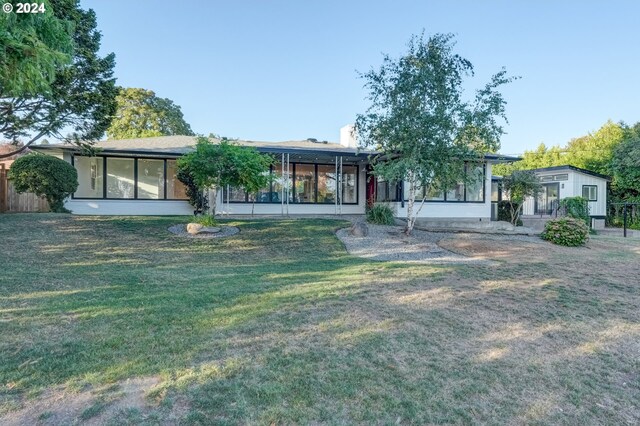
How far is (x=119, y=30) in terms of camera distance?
1341 cm

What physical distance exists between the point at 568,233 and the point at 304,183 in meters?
10.2

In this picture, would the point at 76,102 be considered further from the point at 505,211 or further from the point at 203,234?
the point at 505,211

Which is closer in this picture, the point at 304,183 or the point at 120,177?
the point at 120,177

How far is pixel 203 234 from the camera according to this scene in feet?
37.5

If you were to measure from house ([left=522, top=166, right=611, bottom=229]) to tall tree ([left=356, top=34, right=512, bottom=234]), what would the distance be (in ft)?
41.8

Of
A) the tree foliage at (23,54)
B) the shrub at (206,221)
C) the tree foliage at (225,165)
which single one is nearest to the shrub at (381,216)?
the tree foliage at (225,165)

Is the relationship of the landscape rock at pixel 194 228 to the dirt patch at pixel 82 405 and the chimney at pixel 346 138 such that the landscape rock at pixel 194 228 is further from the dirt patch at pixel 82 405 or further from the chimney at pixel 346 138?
the chimney at pixel 346 138

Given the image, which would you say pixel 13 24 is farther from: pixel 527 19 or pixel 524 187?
pixel 524 187

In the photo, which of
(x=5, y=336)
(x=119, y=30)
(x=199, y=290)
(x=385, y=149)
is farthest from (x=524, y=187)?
(x=5, y=336)

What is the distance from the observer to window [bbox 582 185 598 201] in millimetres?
22359

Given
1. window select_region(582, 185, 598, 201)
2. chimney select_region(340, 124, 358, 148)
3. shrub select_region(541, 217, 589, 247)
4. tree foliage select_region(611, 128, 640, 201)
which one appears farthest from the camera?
window select_region(582, 185, 598, 201)

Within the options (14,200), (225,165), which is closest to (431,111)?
(225,165)

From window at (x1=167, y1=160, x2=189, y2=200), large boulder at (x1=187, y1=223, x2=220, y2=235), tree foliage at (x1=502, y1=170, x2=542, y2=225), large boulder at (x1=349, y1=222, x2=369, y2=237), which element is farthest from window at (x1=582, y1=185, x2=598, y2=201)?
window at (x1=167, y1=160, x2=189, y2=200)

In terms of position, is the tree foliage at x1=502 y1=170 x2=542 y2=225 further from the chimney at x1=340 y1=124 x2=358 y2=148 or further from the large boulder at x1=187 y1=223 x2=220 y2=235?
the large boulder at x1=187 y1=223 x2=220 y2=235
